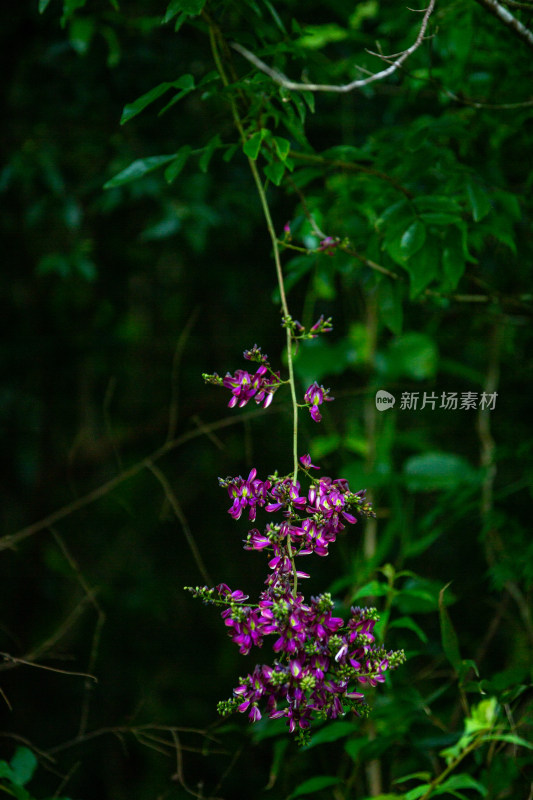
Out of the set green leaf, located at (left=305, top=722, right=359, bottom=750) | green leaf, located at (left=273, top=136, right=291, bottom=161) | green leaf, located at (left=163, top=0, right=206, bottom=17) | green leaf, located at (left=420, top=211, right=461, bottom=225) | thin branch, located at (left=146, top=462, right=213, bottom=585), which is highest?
green leaf, located at (left=163, top=0, right=206, bottom=17)

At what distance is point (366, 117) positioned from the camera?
176 centimetres

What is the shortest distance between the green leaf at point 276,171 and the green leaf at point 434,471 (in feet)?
3.01

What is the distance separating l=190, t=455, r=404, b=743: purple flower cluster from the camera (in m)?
0.59

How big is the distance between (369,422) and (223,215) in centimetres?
63

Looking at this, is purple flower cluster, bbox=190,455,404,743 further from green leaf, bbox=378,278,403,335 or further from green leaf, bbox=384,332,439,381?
green leaf, bbox=384,332,439,381

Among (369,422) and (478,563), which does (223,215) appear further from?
(478,563)

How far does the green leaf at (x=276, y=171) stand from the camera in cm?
79

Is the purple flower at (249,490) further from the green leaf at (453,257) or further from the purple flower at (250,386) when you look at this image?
the green leaf at (453,257)

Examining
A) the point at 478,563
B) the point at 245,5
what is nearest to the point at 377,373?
the point at 478,563

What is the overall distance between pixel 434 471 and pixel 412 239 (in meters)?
0.86

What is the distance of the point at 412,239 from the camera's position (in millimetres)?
842

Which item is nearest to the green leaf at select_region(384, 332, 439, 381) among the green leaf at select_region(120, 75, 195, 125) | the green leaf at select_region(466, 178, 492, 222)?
the green leaf at select_region(466, 178, 492, 222)

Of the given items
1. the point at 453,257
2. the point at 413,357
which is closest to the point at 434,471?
the point at 413,357

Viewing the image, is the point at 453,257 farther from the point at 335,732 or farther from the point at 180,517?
the point at 335,732
